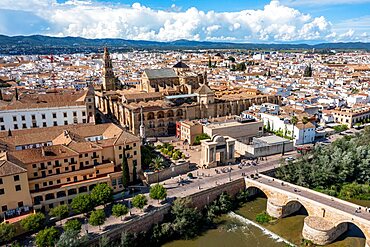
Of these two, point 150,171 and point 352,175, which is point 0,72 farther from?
point 352,175

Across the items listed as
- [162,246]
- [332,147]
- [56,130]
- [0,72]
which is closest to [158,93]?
[56,130]

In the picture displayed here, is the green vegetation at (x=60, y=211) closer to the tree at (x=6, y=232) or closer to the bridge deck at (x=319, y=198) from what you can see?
the tree at (x=6, y=232)

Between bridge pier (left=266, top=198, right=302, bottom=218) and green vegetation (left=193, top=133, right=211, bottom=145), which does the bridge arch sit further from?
green vegetation (left=193, top=133, right=211, bottom=145)

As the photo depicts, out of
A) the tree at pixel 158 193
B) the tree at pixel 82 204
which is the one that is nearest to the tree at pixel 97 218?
the tree at pixel 82 204

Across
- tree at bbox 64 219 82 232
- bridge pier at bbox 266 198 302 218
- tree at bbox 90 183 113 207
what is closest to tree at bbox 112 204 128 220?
tree at bbox 90 183 113 207

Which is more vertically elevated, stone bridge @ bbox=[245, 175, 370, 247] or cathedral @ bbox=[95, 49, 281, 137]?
cathedral @ bbox=[95, 49, 281, 137]
